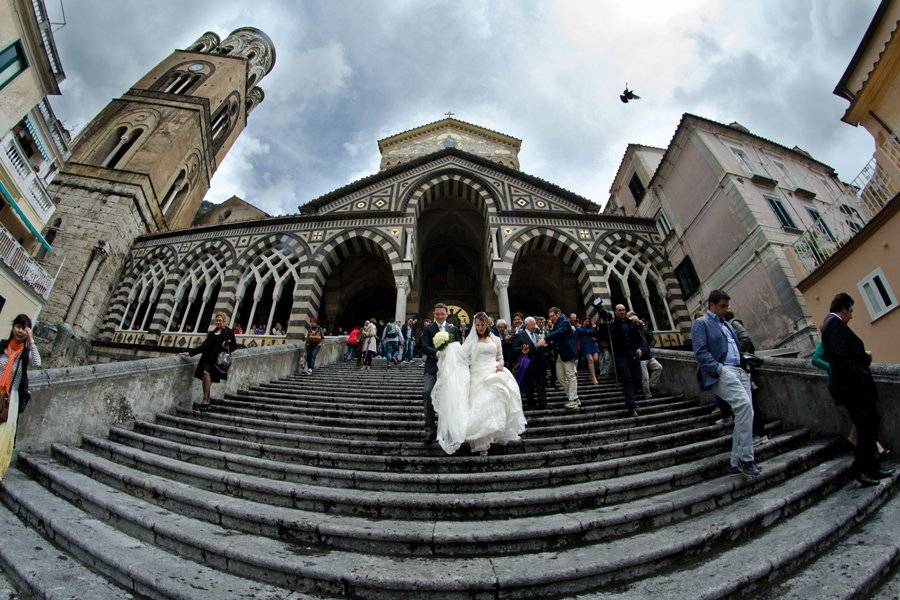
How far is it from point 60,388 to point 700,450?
7380 millimetres

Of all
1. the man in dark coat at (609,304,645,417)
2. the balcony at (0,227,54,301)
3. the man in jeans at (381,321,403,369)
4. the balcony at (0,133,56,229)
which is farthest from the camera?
the balcony at (0,133,56,229)

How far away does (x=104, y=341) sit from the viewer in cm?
1472

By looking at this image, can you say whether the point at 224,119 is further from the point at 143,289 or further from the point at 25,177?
the point at 25,177

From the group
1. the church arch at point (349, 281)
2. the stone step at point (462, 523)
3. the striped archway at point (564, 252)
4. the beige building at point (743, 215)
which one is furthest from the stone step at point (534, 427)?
the striped archway at point (564, 252)

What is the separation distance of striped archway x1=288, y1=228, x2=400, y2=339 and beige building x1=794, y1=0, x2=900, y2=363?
12015 mm

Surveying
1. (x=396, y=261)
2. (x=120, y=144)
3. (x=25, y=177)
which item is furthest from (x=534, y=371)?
(x=120, y=144)

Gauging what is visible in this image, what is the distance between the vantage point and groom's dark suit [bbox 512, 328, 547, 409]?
565 centimetres

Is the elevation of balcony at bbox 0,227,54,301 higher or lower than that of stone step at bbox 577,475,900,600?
higher

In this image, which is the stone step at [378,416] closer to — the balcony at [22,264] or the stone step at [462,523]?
the stone step at [462,523]

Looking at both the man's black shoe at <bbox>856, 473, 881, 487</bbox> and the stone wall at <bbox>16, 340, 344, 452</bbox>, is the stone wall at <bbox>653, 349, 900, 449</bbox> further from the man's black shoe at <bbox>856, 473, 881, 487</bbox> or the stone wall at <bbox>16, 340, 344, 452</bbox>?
the stone wall at <bbox>16, 340, 344, 452</bbox>

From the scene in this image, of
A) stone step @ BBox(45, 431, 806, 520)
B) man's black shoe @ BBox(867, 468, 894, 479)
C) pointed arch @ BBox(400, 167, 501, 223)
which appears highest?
pointed arch @ BBox(400, 167, 501, 223)

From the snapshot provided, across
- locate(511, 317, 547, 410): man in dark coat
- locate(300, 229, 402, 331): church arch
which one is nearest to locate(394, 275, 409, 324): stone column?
locate(300, 229, 402, 331): church arch

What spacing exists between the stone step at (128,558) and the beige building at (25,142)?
11.3 metres

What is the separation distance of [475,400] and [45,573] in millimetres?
3267
